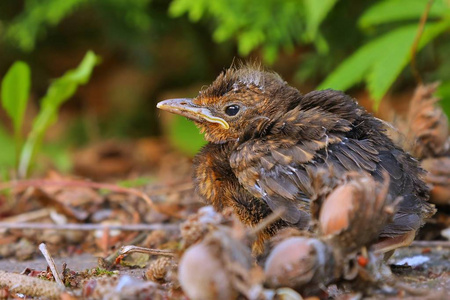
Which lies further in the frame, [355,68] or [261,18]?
[261,18]

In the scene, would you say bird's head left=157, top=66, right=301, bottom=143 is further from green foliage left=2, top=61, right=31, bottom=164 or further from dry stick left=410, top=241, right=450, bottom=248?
green foliage left=2, top=61, right=31, bottom=164

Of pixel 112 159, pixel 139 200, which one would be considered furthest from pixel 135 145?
pixel 139 200

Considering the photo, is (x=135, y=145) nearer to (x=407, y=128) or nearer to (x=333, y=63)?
(x=333, y=63)

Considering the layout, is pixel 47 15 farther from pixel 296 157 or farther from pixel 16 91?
pixel 296 157

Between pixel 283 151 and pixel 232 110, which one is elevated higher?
pixel 232 110

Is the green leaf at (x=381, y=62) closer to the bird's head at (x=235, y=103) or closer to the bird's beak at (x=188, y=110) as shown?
the bird's head at (x=235, y=103)

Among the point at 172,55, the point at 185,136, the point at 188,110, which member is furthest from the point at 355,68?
the point at 172,55

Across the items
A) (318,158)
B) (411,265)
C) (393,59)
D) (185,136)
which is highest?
(185,136)
